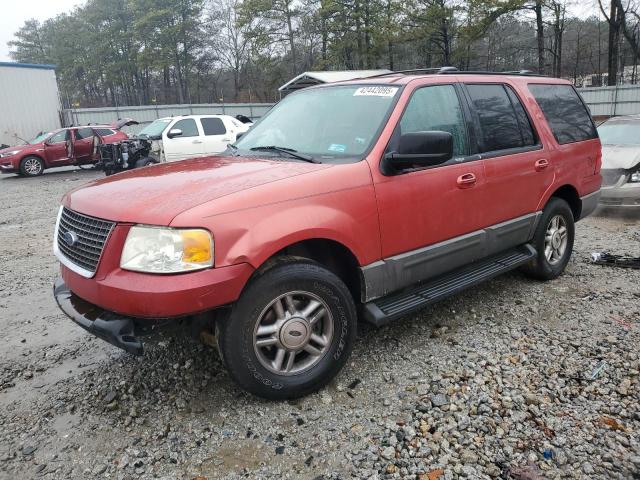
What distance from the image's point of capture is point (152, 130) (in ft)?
49.3

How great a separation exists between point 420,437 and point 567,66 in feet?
162

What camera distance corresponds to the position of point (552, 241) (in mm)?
4660

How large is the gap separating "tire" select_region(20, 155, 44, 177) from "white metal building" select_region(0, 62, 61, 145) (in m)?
7.85

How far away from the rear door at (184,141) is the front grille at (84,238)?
1128 cm

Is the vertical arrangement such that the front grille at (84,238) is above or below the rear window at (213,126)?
below

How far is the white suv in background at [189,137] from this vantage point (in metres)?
13.8

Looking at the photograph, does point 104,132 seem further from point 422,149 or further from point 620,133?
point 422,149

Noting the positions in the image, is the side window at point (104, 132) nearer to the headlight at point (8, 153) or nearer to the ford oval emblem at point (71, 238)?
the headlight at point (8, 153)

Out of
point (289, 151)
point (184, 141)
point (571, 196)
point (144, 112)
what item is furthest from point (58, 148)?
point (571, 196)

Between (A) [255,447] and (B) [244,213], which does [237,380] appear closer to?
(A) [255,447]

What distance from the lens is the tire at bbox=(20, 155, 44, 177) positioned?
1661 centimetres

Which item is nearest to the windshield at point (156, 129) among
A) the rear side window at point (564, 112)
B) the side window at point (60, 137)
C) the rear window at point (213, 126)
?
the rear window at point (213, 126)

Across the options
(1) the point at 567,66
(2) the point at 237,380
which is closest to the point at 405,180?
(2) the point at 237,380

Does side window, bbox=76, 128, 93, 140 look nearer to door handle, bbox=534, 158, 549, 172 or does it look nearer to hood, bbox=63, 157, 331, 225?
hood, bbox=63, 157, 331, 225
